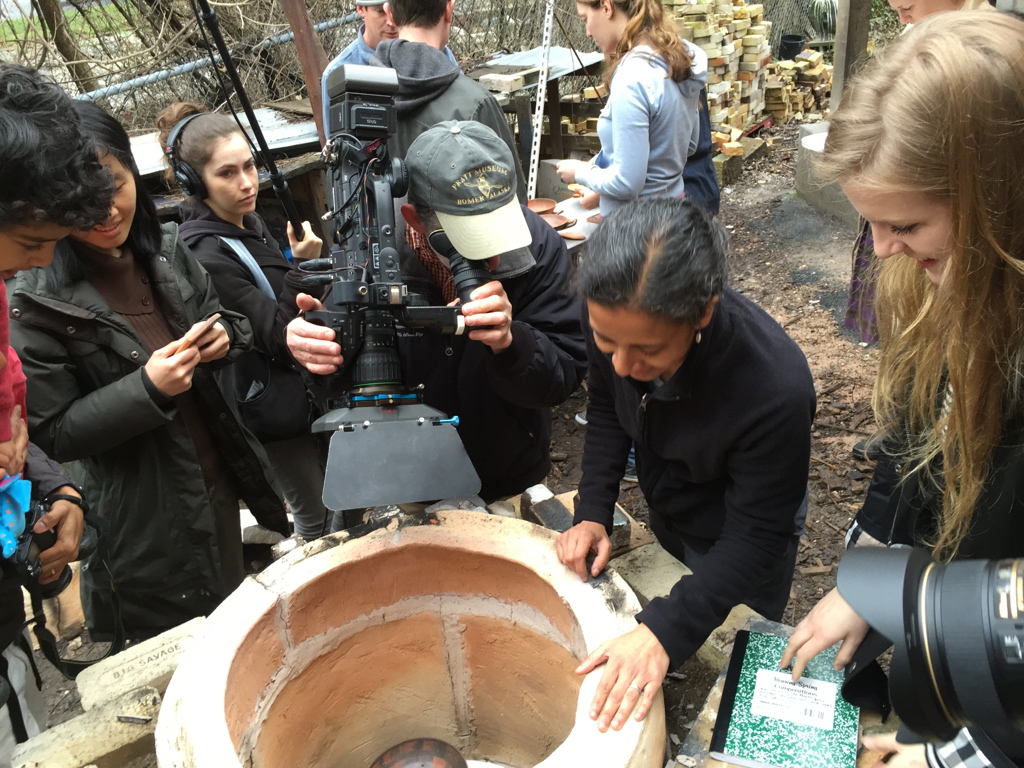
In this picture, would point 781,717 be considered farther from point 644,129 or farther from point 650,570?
point 644,129

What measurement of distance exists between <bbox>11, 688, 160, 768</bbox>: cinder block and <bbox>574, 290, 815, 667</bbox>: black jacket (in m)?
1.14

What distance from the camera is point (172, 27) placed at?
5.85 meters

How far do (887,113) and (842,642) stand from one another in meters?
0.87

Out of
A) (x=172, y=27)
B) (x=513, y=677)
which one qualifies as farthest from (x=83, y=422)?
(x=172, y=27)

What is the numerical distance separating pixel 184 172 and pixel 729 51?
6.04 meters

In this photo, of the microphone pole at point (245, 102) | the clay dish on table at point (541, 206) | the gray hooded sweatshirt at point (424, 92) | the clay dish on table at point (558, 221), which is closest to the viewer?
the microphone pole at point (245, 102)

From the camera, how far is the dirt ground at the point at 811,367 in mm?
2643

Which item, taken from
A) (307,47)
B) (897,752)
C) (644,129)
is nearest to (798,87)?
(644,129)

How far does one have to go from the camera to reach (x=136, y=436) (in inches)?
76.0

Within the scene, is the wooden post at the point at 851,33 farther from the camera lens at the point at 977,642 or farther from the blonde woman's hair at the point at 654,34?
the camera lens at the point at 977,642

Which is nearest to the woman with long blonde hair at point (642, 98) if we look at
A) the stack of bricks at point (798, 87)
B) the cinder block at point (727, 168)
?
the cinder block at point (727, 168)

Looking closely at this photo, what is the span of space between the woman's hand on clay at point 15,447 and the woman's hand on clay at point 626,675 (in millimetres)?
1260

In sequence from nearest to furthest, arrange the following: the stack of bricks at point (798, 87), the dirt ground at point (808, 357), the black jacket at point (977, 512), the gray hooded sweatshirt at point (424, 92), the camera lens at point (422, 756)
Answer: the black jacket at point (977, 512), the camera lens at point (422, 756), the gray hooded sweatshirt at point (424, 92), the dirt ground at point (808, 357), the stack of bricks at point (798, 87)

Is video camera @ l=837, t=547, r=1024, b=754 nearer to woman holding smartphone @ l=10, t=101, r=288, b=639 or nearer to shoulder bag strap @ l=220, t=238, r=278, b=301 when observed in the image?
woman holding smartphone @ l=10, t=101, r=288, b=639
